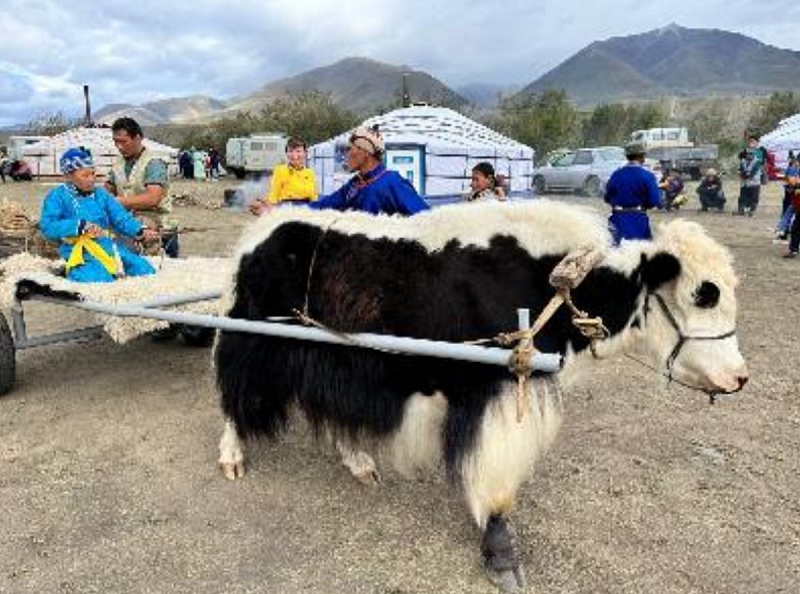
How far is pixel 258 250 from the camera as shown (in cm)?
332

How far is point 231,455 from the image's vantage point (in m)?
3.53

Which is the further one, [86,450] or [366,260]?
[86,450]

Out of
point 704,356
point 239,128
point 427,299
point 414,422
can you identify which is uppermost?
point 239,128

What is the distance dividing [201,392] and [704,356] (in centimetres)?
299

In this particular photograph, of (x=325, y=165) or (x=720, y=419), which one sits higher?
(x=325, y=165)

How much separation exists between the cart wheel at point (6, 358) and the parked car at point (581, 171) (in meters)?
17.7

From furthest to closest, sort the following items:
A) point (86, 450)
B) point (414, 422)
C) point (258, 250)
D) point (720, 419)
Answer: point (720, 419) < point (86, 450) < point (258, 250) < point (414, 422)

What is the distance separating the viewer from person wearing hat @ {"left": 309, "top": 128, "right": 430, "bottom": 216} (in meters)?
3.83

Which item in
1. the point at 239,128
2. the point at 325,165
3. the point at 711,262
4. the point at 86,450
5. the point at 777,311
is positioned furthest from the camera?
the point at 239,128

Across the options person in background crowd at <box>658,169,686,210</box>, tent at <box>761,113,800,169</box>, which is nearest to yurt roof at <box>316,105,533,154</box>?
person in background crowd at <box>658,169,686,210</box>

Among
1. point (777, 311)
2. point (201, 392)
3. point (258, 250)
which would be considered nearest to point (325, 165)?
point (777, 311)

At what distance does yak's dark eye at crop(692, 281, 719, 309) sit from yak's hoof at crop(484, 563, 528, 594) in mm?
1128

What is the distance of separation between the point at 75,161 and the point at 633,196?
4.80 metres

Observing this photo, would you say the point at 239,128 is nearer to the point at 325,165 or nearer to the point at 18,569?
the point at 325,165
